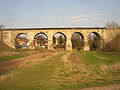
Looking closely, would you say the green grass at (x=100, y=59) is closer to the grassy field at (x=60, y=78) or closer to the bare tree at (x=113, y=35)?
the grassy field at (x=60, y=78)

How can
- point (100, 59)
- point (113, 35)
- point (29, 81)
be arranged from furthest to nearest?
point (113, 35)
point (100, 59)
point (29, 81)

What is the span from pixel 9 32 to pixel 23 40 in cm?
4712

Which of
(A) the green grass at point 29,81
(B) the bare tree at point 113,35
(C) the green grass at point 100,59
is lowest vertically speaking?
(C) the green grass at point 100,59

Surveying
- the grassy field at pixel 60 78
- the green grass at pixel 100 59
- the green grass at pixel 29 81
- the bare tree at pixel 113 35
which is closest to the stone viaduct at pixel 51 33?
the bare tree at pixel 113 35

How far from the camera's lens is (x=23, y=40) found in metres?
94.6

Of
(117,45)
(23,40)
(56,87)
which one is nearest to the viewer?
(56,87)

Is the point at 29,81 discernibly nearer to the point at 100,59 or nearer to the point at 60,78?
the point at 60,78

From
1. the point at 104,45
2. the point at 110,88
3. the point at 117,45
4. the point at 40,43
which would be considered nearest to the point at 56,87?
the point at 110,88

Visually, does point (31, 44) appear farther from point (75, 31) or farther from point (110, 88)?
point (110, 88)

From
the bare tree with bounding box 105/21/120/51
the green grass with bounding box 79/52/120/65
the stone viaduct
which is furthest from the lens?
the stone viaduct

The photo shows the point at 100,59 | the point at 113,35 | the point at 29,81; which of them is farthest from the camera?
the point at 113,35

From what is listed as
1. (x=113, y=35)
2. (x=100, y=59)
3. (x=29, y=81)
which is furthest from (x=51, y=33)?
(x=29, y=81)

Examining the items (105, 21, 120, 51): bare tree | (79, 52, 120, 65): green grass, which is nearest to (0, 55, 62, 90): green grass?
(79, 52, 120, 65): green grass

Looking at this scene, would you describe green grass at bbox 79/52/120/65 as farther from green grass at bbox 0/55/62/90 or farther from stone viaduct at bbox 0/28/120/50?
stone viaduct at bbox 0/28/120/50
